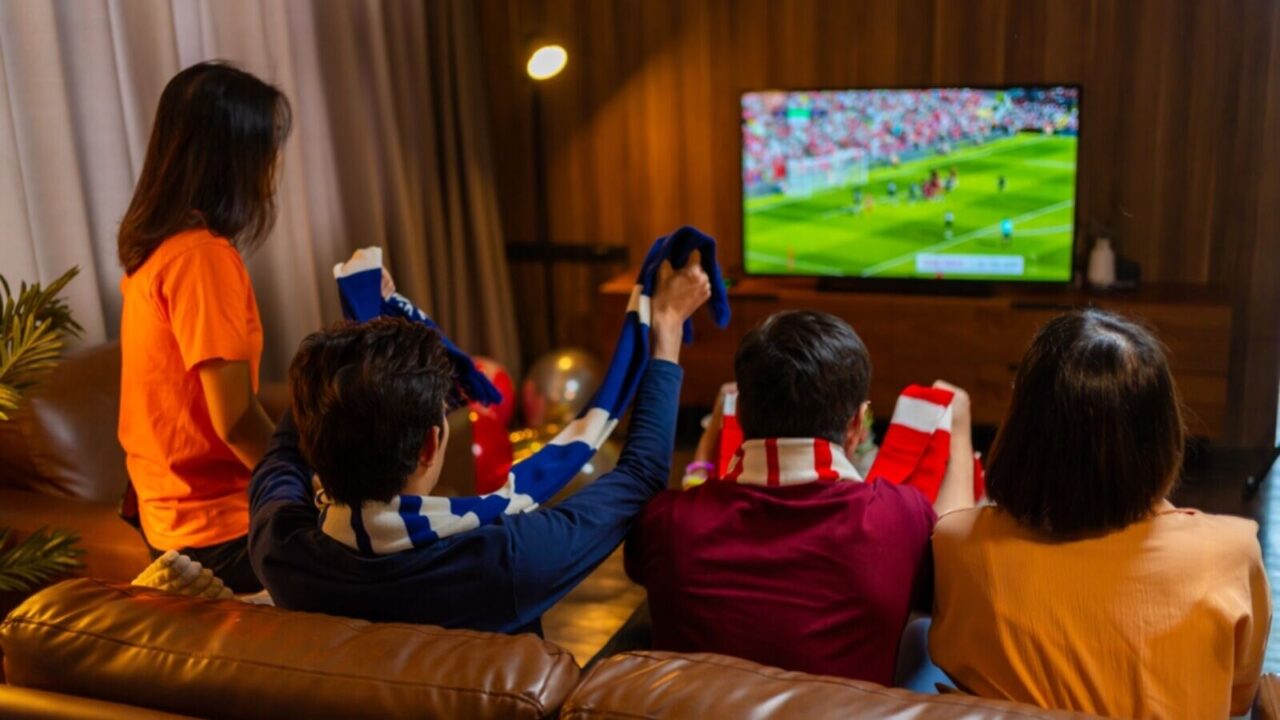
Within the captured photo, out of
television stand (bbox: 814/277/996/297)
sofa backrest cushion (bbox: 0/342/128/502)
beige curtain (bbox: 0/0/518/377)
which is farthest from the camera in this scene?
television stand (bbox: 814/277/996/297)

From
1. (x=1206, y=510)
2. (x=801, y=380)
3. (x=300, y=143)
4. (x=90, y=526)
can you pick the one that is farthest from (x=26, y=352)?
(x=1206, y=510)

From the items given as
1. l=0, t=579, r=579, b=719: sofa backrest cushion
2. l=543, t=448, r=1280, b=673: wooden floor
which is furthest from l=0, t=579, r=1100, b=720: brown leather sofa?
l=543, t=448, r=1280, b=673: wooden floor

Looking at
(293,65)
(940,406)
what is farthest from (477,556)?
(293,65)

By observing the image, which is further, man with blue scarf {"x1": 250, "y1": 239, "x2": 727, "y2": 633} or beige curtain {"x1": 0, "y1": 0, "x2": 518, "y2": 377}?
beige curtain {"x1": 0, "y1": 0, "x2": 518, "y2": 377}

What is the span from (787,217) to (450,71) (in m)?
1.48

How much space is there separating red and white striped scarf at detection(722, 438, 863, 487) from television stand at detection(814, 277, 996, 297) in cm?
286

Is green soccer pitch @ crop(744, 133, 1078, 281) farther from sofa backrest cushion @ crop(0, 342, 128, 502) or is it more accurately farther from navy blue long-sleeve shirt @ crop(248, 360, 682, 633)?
navy blue long-sleeve shirt @ crop(248, 360, 682, 633)

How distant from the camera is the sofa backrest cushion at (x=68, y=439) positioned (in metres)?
2.73

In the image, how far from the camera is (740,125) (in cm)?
455

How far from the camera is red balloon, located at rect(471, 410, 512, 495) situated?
140 inches

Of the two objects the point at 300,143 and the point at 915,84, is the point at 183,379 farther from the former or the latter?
the point at 915,84

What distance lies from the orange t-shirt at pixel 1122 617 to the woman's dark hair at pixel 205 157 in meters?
1.34

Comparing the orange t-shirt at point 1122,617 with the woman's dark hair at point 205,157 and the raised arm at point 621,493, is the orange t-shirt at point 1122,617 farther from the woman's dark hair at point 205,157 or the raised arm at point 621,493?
the woman's dark hair at point 205,157

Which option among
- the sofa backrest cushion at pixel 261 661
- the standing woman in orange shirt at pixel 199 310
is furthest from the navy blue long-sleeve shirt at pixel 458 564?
the standing woman in orange shirt at pixel 199 310
